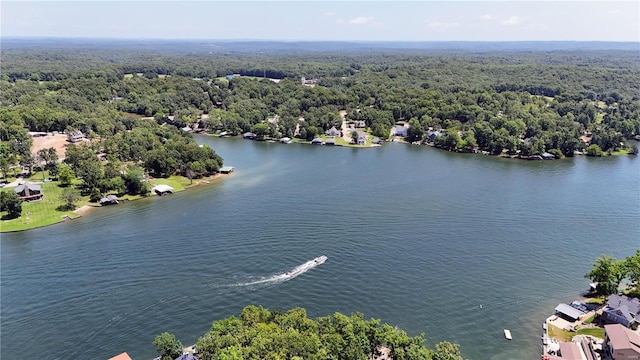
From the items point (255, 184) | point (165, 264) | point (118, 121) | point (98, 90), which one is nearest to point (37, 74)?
point (98, 90)

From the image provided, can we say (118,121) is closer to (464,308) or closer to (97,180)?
(97,180)

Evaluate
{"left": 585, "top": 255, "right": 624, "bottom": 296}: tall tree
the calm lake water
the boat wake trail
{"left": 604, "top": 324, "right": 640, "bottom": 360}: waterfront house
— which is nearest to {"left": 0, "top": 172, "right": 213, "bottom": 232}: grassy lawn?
the calm lake water

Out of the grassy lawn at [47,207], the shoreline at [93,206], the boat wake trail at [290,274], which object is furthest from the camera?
the shoreline at [93,206]

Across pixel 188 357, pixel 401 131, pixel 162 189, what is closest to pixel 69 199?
pixel 162 189

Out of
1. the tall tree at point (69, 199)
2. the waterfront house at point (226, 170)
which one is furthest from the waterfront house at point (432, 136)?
the tall tree at point (69, 199)

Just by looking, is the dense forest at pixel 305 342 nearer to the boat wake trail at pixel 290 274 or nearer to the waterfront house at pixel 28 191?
the boat wake trail at pixel 290 274

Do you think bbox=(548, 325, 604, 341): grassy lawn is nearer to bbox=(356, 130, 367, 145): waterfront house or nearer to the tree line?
the tree line
